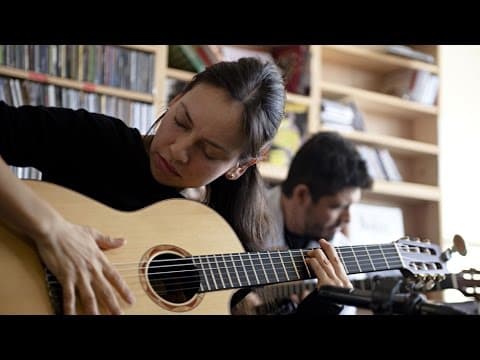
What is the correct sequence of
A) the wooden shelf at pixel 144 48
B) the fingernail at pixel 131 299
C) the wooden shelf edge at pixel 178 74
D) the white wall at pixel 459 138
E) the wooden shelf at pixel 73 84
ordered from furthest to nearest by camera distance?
the white wall at pixel 459 138 → the wooden shelf edge at pixel 178 74 → the wooden shelf at pixel 144 48 → the wooden shelf at pixel 73 84 → the fingernail at pixel 131 299

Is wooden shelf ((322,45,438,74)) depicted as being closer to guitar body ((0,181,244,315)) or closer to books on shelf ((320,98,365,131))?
books on shelf ((320,98,365,131))

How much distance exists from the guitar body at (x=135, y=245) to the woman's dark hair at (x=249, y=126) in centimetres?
6

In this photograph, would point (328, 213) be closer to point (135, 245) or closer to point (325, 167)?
point (325, 167)

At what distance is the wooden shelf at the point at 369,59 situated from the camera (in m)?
2.50

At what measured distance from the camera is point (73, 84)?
164cm

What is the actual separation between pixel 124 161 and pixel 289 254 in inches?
10.9

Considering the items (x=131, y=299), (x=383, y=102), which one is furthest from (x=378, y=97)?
(x=131, y=299)

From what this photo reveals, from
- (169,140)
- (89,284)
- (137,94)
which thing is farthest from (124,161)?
(137,94)

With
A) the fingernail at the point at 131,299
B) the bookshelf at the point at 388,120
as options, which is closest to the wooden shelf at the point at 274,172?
the bookshelf at the point at 388,120

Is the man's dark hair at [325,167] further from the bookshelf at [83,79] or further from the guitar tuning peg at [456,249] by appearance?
the guitar tuning peg at [456,249]

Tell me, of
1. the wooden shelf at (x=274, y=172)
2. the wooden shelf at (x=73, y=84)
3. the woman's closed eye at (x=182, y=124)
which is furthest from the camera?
the wooden shelf at (x=274, y=172)

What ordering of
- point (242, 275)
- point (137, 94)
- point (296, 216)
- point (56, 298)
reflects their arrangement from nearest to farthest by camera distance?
point (56, 298)
point (242, 275)
point (137, 94)
point (296, 216)

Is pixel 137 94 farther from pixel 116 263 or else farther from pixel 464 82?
pixel 464 82
